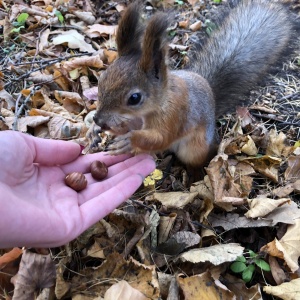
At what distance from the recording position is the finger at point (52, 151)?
151 centimetres

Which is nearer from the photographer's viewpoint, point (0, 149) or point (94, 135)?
point (0, 149)

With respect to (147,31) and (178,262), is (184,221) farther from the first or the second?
(147,31)

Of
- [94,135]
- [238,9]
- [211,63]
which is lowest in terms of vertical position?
[94,135]

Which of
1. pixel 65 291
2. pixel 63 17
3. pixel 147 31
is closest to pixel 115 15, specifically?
pixel 63 17

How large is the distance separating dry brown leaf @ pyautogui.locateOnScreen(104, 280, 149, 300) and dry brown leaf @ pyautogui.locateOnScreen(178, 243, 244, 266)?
0.80 feet

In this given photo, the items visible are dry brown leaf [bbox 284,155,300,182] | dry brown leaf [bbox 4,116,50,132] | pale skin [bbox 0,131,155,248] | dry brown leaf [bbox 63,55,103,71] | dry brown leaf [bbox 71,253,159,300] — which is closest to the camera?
pale skin [bbox 0,131,155,248]

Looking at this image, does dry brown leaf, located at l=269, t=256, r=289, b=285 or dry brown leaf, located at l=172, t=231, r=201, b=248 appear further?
dry brown leaf, located at l=172, t=231, r=201, b=248

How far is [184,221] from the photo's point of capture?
1710 millimetres

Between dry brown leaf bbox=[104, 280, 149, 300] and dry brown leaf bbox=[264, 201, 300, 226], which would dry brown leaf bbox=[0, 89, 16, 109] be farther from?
dry brown leaf bbox=[264, 201, 300, 226]

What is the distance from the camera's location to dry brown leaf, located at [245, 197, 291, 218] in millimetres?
1645

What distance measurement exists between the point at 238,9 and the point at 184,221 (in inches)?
49.9

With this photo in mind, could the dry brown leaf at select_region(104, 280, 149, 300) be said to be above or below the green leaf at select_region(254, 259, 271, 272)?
above

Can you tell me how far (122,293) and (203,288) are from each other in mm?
279

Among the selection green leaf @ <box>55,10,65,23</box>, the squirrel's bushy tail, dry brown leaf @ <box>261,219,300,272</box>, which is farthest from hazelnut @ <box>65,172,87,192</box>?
green leaf @ <box>55,10,65,23</box>
